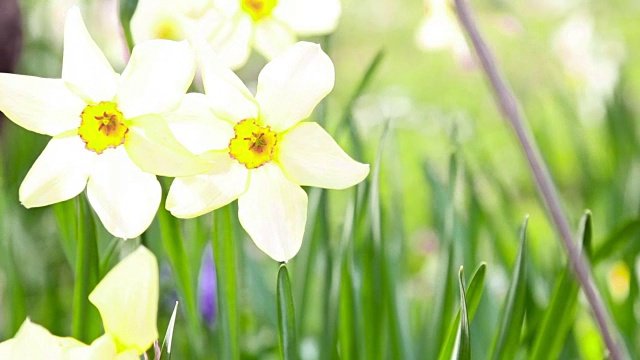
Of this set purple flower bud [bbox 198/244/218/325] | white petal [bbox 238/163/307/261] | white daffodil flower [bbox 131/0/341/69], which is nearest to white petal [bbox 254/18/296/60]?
white daffodil flower [bbox 131/0/341/69]

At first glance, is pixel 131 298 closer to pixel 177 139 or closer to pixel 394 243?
pixel 177 139

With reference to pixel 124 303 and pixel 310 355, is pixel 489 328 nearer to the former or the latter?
pixel 310 355

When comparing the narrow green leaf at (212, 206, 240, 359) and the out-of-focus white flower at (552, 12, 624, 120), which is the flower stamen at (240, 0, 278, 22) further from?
the out-of-focus white flower at (552, 12, 624, 120)

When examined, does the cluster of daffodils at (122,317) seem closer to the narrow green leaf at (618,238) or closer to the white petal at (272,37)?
the white petal at (272,37)

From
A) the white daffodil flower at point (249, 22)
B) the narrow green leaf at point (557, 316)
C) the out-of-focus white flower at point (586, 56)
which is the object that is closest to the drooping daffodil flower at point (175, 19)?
the white daffodil flower at point (249, 22)

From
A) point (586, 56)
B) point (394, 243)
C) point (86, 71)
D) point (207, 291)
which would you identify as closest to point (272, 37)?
point (86, 71)
